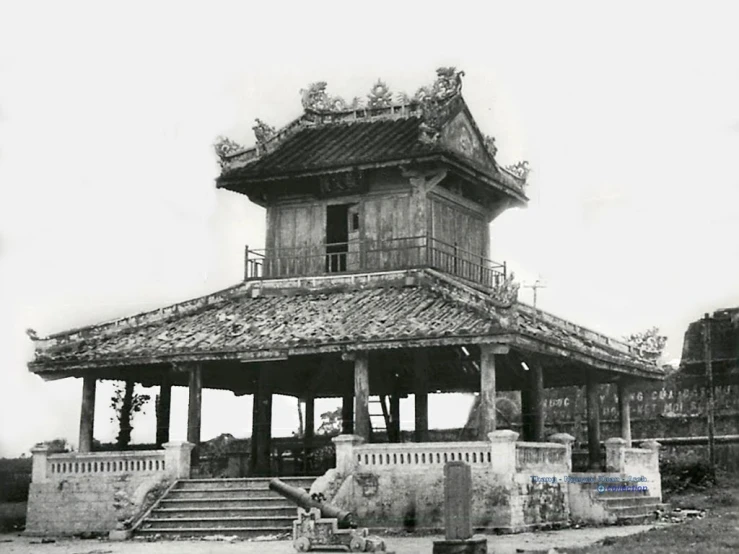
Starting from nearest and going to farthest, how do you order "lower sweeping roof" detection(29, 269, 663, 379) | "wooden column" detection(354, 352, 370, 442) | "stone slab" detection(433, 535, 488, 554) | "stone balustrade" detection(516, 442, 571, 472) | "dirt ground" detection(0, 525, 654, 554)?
"stone slab" detection(433, 535, 488, 554) → "dirt ground" detection(0, 525, 654, 554) → "stone balustrade" detection(516, 442, 571, 472) → "lower sweeping roof" detection(29, 269, 663, 379) → "wooden column" detection(354, 352, 370, 442)

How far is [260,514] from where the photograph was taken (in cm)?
2319

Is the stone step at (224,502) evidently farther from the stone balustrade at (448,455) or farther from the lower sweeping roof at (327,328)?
the lower sweeping roof at (327,328)

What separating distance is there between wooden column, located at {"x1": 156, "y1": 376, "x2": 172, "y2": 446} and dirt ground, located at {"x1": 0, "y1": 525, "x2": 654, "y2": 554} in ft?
23.3

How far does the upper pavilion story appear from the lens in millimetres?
28750

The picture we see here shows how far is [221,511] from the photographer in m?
23.6

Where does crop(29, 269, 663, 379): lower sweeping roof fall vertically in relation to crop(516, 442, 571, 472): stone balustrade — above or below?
above

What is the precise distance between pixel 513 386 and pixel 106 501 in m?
12.1

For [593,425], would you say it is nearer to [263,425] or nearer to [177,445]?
[263,425]

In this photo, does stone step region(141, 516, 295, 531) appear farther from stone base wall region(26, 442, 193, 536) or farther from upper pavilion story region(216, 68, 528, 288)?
upper pavilion story region(216, 68, 528, 288)

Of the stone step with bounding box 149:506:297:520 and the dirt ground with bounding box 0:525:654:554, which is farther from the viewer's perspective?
the stone step with bounding box 149:506:297:520

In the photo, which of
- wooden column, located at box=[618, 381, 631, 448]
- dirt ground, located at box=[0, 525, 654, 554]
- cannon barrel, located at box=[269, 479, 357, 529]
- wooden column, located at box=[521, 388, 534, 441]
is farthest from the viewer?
wooden column, located at box=[618, 381, 631, 448]

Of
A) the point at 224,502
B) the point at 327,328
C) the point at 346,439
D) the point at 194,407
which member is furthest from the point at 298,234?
the point at 224,502

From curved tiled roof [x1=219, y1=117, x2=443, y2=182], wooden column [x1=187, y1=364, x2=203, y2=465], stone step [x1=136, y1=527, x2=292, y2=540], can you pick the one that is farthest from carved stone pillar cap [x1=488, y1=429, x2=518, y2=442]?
curved tiled roof [x1=219, y1=117, x2=443, y2=182]

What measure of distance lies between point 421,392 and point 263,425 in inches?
184
